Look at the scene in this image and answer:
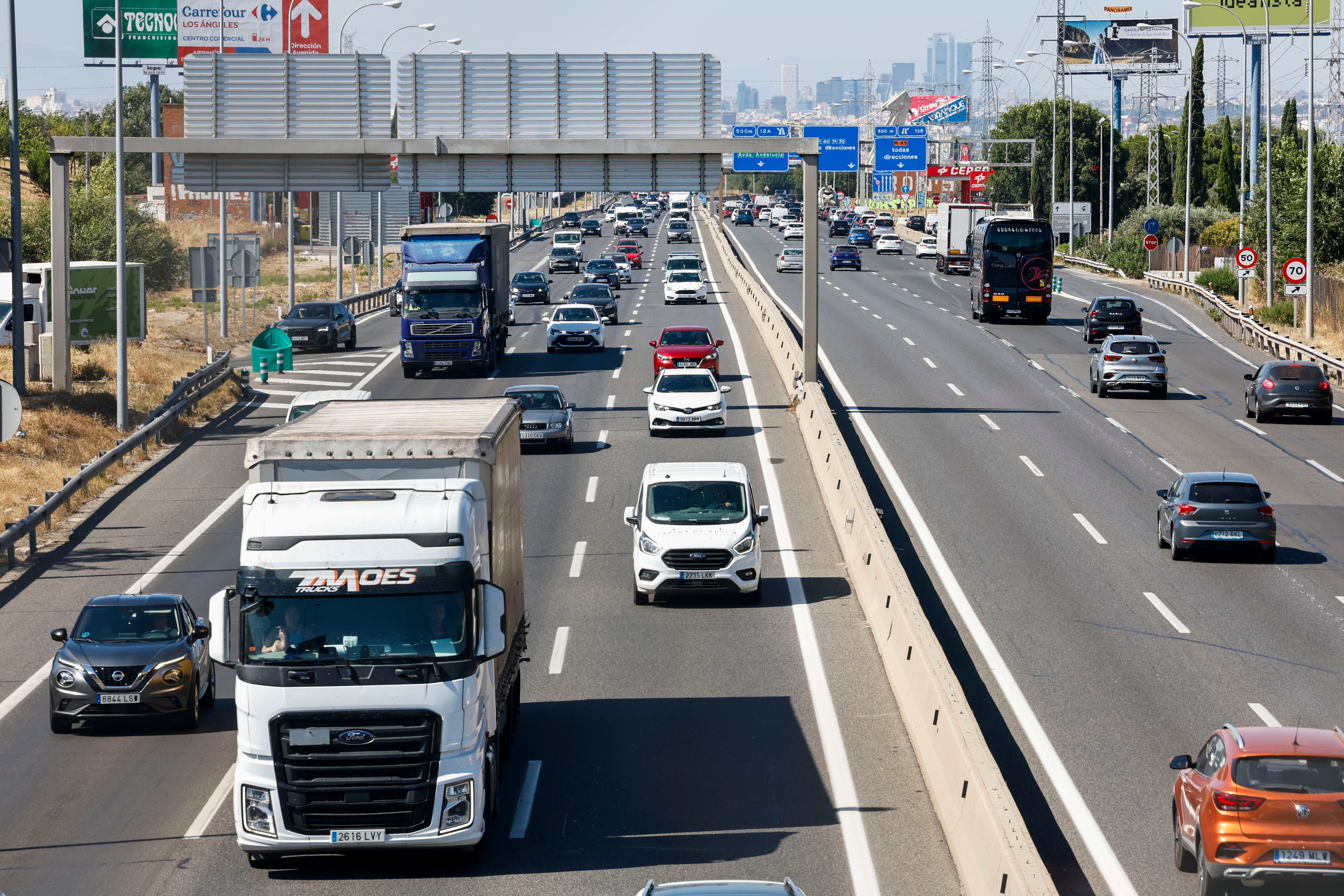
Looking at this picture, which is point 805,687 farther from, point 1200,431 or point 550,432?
point 1200,431

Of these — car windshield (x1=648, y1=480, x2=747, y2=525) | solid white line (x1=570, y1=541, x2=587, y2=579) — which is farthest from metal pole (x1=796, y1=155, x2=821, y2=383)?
car windshield (x1=648, y1=480, x2=747, y2=525)

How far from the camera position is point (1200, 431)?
3897 cm

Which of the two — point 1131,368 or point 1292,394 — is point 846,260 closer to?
point 1131,368

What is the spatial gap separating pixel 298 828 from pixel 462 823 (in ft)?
4.07

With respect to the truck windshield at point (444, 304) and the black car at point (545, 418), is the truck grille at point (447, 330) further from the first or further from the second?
the black car at point (545, 418)

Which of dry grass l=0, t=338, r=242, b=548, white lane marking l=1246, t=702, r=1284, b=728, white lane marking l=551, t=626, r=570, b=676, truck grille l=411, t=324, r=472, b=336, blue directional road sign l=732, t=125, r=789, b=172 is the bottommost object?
white lane marking l=1246, t=702, r=1284, b=728

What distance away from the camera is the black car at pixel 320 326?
54.4m

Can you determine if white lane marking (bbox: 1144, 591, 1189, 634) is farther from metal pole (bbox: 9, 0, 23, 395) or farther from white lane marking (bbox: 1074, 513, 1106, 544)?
metal pole (bbox: 9, 0, 23, 395)

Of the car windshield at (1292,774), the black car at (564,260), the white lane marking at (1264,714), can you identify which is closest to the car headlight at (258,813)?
the car windshield at (1292,774)

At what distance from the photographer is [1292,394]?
40031mm

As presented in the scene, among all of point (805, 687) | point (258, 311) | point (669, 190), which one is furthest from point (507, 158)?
point (258, 311)

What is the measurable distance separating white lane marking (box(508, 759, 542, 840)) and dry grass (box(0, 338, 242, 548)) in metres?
15.0

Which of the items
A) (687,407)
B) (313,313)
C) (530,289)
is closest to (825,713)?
(687,407)

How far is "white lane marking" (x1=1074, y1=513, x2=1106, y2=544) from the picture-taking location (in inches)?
1072
